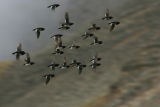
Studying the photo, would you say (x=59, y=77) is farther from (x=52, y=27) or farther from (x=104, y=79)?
(x=52, y=27)

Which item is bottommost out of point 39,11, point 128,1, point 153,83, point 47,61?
point 153,83

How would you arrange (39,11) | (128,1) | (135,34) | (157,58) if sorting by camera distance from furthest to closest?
(39,11)
(128,1)
(135,34)
(157,58)

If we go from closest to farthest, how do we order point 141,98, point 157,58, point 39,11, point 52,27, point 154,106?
1. point 154,106
2. point 141,98
3. point 157,58
4. point 52,27
5. point 39,11

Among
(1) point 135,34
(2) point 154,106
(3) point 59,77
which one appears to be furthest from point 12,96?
(2) point 154,106

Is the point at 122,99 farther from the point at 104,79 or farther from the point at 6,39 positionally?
the point at 6,39

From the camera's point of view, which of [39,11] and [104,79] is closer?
[104,79]

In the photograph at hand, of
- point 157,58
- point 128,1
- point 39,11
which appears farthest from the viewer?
point 39,11

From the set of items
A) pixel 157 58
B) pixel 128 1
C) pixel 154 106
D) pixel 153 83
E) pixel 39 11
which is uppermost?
pixel 39 11

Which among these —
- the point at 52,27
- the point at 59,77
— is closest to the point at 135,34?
the point at 59,77

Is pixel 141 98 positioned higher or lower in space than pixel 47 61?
lower
